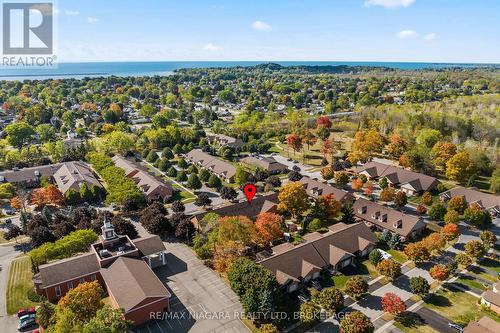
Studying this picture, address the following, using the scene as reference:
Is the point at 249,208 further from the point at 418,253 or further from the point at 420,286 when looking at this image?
the point at 420,286

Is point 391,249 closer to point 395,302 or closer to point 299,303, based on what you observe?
point 395,302

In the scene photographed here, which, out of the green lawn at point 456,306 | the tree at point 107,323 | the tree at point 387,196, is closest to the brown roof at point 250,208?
the tree at point 387,196

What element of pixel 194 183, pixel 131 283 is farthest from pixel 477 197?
pixel 131 283

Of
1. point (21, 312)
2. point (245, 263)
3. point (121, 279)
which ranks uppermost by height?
point (245, 263)

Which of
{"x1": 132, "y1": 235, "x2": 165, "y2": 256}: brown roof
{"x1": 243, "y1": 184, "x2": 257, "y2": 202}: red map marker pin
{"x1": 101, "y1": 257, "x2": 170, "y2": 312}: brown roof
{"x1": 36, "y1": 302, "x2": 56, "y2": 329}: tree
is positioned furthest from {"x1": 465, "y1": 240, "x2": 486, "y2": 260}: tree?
{"x1": 36, "y1": 302, "x2": 56, "y2": 329}: tree

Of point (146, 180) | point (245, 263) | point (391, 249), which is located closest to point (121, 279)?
point (245, 263)

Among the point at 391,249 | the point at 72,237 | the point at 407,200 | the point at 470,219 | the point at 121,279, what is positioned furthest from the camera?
the point at 407,200
